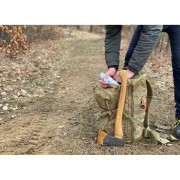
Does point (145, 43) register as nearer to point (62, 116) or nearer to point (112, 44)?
point (112, 44)

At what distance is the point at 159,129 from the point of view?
2879 millimetres

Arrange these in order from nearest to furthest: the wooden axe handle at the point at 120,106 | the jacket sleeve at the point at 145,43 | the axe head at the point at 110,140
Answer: the jacket sleeve at the point at 145,43 < the wooden axe handle at the point at 120,106 < the axe head at the point at 110,140

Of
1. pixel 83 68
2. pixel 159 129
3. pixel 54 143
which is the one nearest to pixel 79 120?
pixel 54 143

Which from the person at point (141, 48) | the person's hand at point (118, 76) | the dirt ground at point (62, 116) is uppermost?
the person at point (141, 48)

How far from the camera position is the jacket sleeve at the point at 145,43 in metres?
2.03

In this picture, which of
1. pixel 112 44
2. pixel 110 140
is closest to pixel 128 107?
pixel 110 140

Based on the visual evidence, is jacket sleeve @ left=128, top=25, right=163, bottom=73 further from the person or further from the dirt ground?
the dirt ground

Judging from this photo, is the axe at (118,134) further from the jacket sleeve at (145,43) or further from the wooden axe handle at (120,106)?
the jacket sleeve at (145,43)

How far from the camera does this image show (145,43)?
2066 millimetres

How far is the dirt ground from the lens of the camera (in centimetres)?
229

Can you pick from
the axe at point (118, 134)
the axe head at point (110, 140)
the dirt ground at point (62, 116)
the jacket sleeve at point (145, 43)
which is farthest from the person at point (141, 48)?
the dirt ground at point (62, 116)

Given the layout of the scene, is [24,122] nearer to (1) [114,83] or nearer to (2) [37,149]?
(2) [37,149]

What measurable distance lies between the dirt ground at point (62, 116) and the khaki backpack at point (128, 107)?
6.8 inches

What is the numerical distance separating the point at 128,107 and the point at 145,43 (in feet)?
2.39
